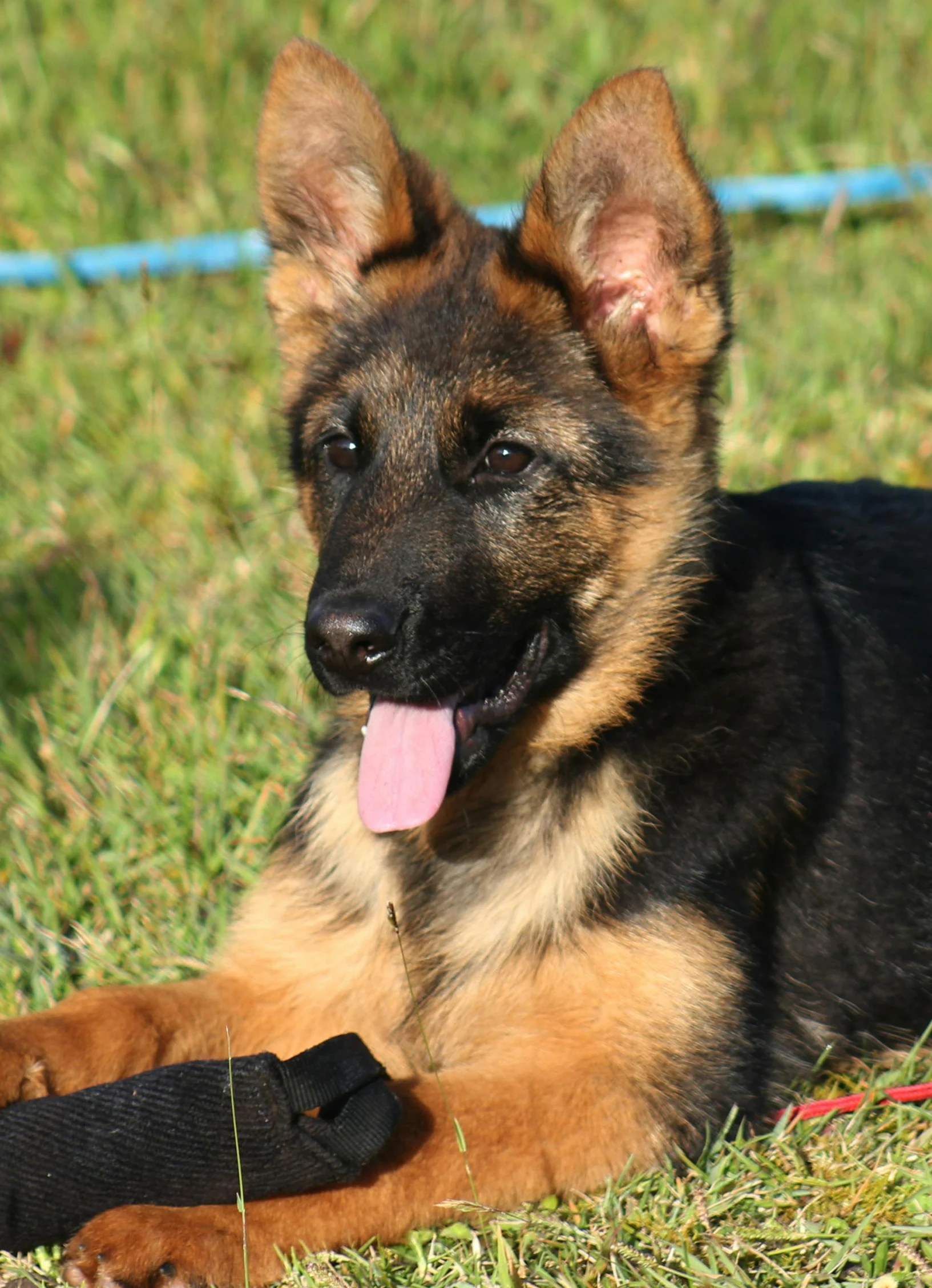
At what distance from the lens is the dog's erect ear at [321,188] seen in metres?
3.81

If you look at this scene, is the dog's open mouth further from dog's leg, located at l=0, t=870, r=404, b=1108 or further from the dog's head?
dog's leg, located at l=0, t=870, r=404, b=1108

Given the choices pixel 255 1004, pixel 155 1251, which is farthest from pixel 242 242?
pixel 155 1251

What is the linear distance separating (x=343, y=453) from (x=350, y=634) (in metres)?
0.76

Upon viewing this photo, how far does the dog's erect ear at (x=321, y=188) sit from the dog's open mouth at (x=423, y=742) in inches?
46.6

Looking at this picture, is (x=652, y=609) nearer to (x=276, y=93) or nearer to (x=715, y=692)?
(x=715, y=692)

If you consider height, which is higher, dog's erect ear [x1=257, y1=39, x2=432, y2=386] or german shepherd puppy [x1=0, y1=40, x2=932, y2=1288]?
dog's erect ear [x1=257, y1=39, x2=432, y2=386]

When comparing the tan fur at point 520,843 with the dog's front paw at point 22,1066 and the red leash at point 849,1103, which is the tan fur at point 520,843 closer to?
the dog's front paw at point 22,1066

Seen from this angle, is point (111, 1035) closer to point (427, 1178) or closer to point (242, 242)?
point (427, 1178)

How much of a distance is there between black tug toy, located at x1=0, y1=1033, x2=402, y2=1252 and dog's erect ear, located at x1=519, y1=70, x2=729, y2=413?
1818 mm

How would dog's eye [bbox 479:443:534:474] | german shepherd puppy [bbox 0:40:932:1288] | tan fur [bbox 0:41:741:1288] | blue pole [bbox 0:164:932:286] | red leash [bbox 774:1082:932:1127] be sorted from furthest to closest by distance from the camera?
1. blue pole [bbox 0:164:932:286]
2. dog's eye [bbox 479:443:534:474]
3. red leash [bbox 774:1082:932:1127]
4. german shepherd puppy [bbox 0:40:932:1288]
5. tan fur [bbox 0:41:741:1288]

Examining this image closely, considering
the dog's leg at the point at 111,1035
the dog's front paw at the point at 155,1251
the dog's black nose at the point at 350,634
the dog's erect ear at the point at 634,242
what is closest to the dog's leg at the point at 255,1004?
the dog's leg at the point at 111,1035

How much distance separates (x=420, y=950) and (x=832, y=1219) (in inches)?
45.1

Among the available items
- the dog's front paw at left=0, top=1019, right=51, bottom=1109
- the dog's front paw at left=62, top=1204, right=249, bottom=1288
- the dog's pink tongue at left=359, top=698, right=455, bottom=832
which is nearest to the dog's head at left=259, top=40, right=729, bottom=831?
the dog's pink tongue at left=359, top=698, right=455, bottom=832

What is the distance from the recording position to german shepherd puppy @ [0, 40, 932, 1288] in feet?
10.8
